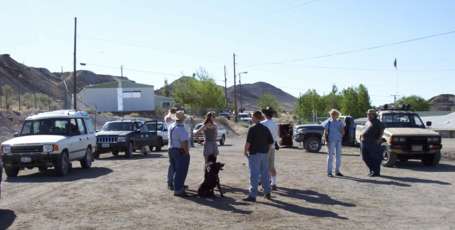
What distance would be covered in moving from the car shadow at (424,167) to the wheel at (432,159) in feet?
0.55

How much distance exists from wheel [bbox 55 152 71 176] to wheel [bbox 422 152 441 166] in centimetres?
1175

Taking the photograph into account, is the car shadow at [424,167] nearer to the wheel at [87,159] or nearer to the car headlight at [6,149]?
the wheel at [87,159]

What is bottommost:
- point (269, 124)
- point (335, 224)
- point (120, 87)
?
point (335, 224)

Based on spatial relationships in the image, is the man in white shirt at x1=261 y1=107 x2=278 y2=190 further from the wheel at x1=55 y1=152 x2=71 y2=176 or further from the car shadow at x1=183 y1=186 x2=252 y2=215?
the wheel at x1=55 y1=152 x2=71 y2=176

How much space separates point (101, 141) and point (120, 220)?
16001mm

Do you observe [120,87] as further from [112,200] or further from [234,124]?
[112,200]

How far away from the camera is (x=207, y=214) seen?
10953 mm

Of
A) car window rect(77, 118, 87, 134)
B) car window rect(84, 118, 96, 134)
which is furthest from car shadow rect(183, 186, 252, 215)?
car window rect(84, 118, 96, 134)

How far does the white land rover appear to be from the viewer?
17.5 m

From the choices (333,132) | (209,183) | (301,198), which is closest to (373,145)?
(333,132)

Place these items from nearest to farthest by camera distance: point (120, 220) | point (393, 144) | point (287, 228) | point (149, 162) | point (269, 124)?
point (287, 228) → point (120, 220) → point (269, 124) → point (393, 144) → point (149, 162)

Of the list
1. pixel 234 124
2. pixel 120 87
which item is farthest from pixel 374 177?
pixel 120 87

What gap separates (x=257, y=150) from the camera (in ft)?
40.5

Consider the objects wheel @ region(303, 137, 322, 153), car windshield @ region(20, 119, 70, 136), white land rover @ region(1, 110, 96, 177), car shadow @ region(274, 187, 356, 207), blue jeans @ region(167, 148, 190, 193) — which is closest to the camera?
car shadow @ region(274, 187, 356, 207)
